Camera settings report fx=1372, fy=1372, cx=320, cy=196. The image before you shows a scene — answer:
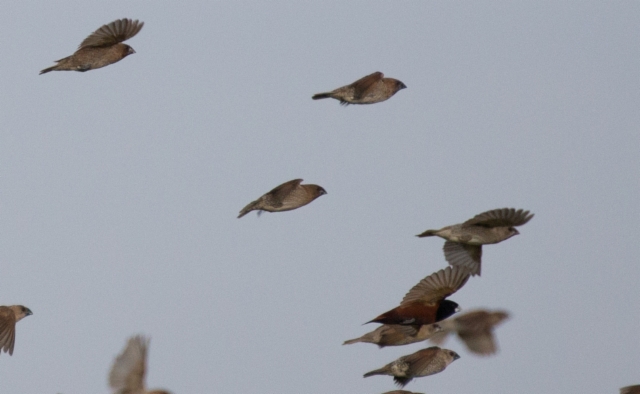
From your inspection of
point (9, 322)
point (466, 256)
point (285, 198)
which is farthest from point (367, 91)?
point (9, 322)

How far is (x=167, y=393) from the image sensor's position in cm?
1577

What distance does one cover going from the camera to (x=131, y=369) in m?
15.7

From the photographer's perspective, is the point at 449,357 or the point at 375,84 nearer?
the point at 449,357

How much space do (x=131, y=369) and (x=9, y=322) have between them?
14.4ft

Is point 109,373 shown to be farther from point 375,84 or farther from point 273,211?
point 375,84

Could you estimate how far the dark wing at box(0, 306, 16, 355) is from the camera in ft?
62.3

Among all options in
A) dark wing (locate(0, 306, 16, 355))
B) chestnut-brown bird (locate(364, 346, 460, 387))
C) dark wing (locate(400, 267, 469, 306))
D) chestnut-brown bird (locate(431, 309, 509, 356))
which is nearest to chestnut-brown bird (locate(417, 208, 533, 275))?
dark wing (locate(400, 267, 469, 306))

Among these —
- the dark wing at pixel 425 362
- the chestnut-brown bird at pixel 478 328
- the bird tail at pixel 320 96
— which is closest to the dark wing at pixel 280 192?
the bird tail at pixel 320 96

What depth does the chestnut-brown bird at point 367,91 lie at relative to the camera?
20.2 metres

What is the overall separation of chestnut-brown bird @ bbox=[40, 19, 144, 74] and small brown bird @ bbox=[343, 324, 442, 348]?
17.7ft

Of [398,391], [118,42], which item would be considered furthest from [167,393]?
[118,42]

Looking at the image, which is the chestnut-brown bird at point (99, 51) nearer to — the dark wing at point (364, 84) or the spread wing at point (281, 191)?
the spread wing at point (281, 191)

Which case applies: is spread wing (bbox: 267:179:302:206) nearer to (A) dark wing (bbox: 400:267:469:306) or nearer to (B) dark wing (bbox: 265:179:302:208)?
(B) dark wing (bbox: 265:179:302:208)

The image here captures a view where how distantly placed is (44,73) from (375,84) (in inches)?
191
